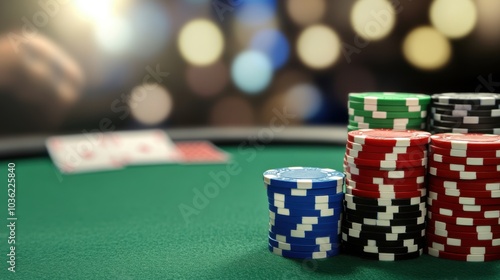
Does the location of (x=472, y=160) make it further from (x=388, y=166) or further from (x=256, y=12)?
(x=256, y=12)

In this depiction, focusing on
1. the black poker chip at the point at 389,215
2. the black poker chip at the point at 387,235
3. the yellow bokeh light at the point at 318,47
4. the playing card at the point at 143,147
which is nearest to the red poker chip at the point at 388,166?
the black poker chip at the point at 389,215

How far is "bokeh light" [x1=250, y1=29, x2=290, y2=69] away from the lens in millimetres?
7621

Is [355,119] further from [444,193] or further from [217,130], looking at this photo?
[217,130]

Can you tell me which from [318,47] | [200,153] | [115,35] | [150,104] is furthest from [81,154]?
[318,47]

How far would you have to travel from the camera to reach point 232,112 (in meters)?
7.71

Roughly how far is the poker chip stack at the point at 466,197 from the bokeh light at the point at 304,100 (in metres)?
4.22

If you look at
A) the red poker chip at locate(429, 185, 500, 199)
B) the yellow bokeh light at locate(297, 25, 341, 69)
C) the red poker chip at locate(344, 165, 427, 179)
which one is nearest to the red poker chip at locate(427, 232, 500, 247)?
the red poker chip at locate(429, 185, 500, 199)

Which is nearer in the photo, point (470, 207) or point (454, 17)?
point (470, 207)

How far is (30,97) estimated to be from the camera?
677cm

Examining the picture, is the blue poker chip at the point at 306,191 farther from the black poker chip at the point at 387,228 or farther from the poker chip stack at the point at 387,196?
the black poker chip at the point at 387,228

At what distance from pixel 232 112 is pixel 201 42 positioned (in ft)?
2.78

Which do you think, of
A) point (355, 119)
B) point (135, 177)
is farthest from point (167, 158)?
point (355, 119)

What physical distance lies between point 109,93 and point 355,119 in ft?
12.4

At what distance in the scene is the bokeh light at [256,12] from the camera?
7559 mm
